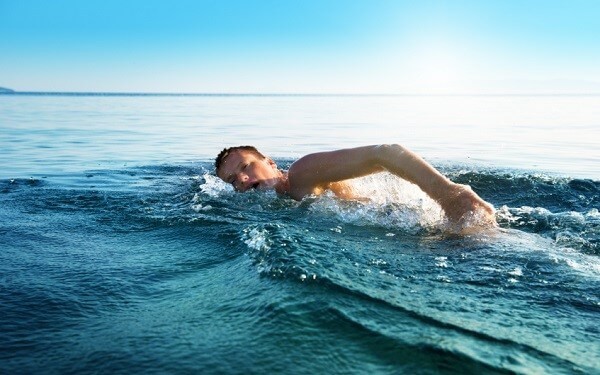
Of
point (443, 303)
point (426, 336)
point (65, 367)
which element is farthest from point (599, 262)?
point (65, 367)

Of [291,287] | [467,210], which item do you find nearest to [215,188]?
[467,210]

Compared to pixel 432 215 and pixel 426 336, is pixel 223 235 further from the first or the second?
pixel 426 336

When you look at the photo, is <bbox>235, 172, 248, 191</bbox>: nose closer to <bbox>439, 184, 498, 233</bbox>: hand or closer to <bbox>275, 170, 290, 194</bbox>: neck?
<bbox>275, 170, 290, 194</bbox>: neck

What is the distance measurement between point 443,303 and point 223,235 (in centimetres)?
203

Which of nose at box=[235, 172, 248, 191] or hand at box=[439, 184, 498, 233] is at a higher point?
hand at box=[439, 184, 498, 233]

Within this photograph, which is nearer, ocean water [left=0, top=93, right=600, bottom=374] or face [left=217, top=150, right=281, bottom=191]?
ocean water [left=0, top=93, right=600, bottom=374]

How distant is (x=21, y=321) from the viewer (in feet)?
7.73

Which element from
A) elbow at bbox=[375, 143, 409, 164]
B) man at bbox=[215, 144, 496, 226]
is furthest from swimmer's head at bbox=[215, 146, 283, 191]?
elbow at bbox=[375, 143, 409, 164]

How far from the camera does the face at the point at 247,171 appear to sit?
6023 millimetres

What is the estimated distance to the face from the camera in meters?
6.02

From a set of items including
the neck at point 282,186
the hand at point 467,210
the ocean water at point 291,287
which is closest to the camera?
the ocean water at point 291,287

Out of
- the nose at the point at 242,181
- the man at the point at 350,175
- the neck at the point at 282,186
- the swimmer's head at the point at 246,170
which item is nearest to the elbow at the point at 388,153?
the man at the point at 350,175

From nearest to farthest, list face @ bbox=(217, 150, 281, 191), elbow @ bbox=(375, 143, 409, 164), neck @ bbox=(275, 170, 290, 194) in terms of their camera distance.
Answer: elbow @ bbox=(375, 143, 409, 164), neck @ bbox=(275, 170, 290, 194), face @ bbox=(217, 150, 281, 191)

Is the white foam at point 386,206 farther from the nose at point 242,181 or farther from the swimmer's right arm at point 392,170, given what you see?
the nose at point 242,181
